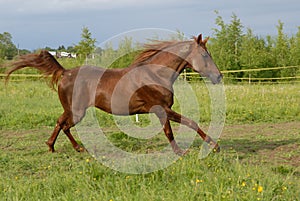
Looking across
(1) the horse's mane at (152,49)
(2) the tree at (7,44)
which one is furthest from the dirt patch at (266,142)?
(2) the tree at (7,44)

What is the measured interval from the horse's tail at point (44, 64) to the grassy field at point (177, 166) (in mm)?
1378

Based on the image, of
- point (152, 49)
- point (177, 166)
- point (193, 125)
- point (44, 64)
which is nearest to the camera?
point (177, 166)

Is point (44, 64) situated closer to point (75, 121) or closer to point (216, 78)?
point (75, 121)

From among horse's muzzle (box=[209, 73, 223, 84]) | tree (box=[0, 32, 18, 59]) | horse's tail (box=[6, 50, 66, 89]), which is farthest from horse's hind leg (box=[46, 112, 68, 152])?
tree (box=[0, 32, 18, 59])

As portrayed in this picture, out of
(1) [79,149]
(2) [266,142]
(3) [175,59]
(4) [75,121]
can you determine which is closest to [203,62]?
(3) [175,59]

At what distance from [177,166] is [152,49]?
257 cm

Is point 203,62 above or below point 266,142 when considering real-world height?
above

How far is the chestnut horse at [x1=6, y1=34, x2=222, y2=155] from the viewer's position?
6.10m

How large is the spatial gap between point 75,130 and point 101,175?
475 centimetres

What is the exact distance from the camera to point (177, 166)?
4.52 m

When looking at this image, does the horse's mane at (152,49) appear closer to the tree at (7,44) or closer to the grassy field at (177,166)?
the grassy field at (177,166)

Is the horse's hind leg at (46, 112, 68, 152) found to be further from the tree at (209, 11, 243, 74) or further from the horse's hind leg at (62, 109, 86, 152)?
the tree at (209, 11, 243, 74)

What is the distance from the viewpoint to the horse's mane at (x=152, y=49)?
6398 mm

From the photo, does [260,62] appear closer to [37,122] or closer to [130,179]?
[37,122]
